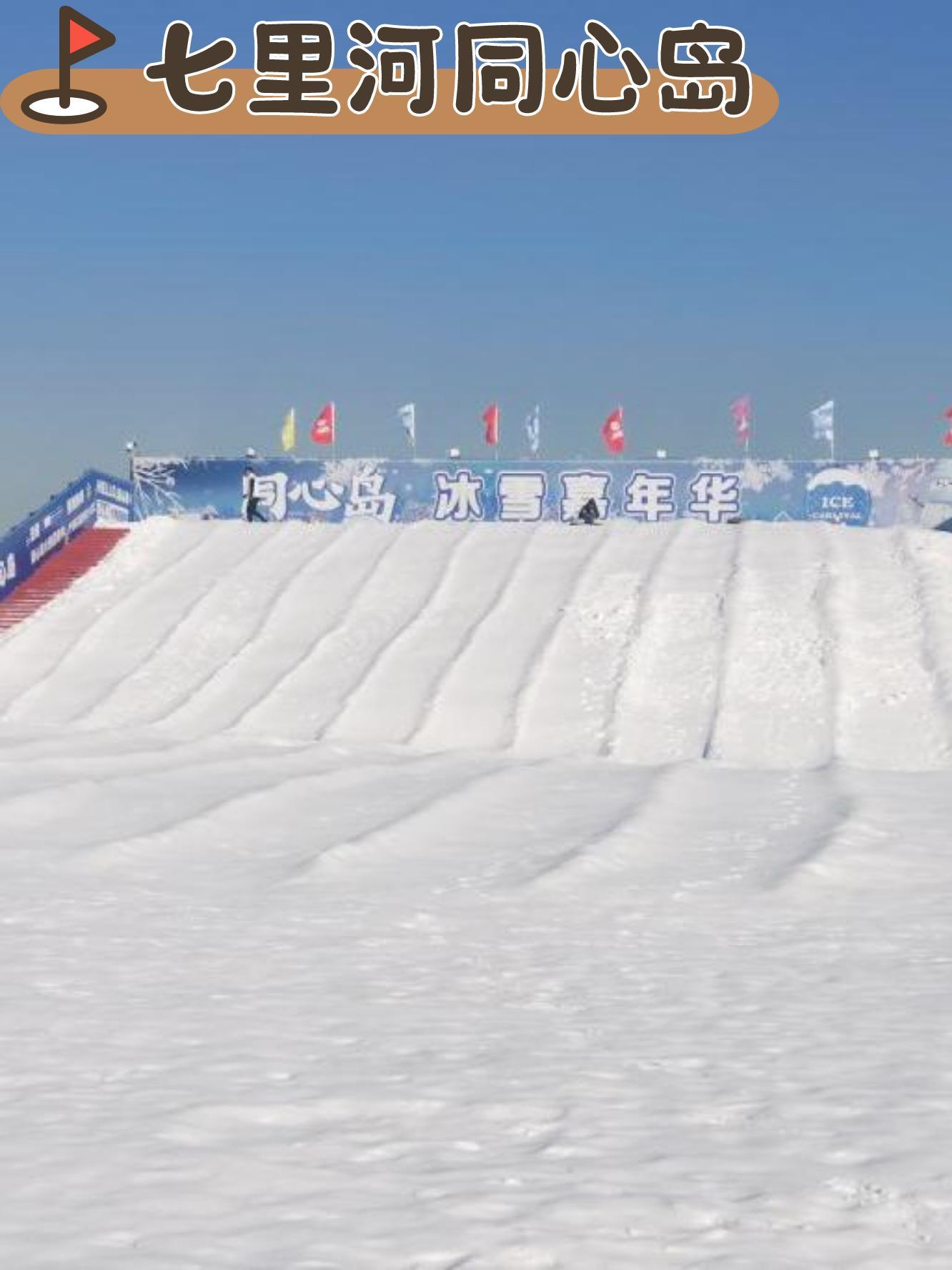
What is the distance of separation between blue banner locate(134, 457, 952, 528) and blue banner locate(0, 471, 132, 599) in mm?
1670

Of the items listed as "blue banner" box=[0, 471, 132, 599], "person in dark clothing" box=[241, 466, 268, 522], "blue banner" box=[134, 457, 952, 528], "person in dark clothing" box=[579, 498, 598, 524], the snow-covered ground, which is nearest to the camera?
the snow-covered ground

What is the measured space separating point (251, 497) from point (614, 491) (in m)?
5.17

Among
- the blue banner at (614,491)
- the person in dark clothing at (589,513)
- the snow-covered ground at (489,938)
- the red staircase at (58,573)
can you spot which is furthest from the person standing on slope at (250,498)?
the snow-covered ground at (489,938)

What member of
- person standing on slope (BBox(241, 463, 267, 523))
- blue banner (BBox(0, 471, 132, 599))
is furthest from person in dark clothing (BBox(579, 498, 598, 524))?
blue banner (BBox(0, 471, 132, 599))

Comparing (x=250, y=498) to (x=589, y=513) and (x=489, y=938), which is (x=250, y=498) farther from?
(x=489, y=938)

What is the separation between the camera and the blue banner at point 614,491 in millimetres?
28078

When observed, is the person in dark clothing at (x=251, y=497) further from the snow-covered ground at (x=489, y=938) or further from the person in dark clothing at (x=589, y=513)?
the snow-covered ground at (x=489, y=938)

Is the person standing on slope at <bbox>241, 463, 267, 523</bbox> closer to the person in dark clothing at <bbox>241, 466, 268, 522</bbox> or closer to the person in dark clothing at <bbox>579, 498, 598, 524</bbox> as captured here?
the person in dark clothing at <bbox>241, 466, 268, 522</bbox>

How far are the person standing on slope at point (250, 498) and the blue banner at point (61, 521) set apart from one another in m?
1.61

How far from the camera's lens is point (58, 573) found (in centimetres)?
2325

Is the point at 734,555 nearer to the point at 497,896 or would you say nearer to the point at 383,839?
the point at 383,839

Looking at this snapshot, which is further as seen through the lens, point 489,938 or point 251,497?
point 251,497

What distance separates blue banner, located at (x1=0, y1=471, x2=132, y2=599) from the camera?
2266 cm

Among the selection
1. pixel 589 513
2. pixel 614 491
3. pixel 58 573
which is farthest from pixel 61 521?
pixel 614 491
